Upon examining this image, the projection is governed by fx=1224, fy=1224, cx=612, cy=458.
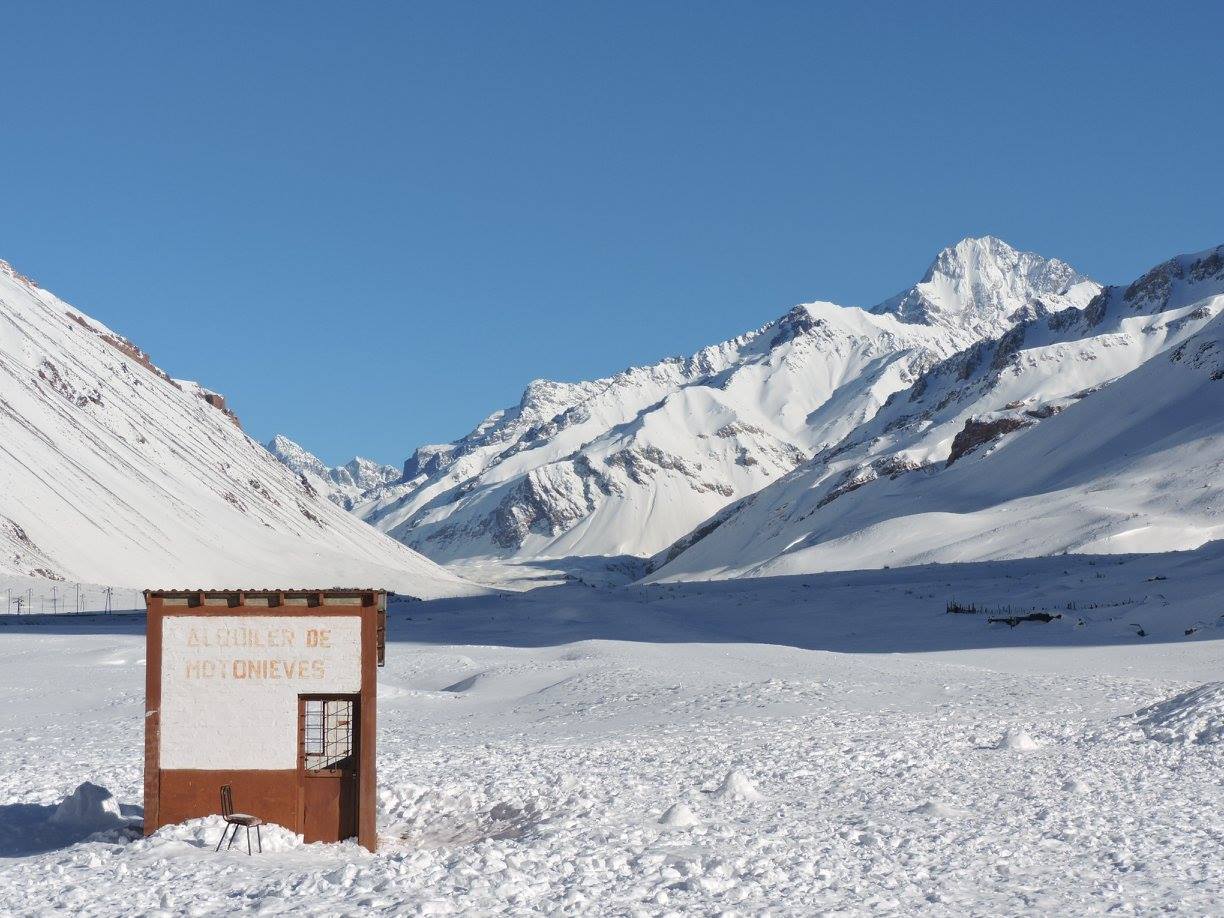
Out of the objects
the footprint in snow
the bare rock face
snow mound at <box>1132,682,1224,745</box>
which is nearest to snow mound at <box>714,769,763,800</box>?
the footprint in snow

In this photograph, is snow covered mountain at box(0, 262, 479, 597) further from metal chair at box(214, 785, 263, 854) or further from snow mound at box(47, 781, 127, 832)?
metal chair at box(214, 785, 263, 854)

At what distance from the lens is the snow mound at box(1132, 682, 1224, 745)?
17.6 meters

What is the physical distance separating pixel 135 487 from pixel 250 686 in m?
80.5

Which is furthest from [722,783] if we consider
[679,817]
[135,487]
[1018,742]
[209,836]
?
[135,487]

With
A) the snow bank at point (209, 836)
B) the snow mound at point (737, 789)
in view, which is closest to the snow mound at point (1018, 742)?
the snow mound at point (737, 789)

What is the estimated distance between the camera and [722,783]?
52.4 ft

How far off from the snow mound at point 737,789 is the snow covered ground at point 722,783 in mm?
42

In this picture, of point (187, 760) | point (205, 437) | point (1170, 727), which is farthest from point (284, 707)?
point (205, 437)

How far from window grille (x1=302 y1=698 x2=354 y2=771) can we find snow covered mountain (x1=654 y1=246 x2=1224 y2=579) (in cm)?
4696

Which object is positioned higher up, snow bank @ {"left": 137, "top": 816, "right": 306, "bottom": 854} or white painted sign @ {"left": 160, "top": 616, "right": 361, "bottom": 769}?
white painted sign @ {"left": 160, "top": 616, "right": 361, "bottom": 769}

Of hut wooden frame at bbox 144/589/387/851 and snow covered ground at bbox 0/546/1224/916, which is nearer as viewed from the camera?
snow covered ground at bbox 0/546/1224/916

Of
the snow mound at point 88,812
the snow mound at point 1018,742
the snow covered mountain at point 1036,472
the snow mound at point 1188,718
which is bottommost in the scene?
the snow mound at point 88,812

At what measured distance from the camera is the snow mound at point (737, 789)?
15500 millimetres

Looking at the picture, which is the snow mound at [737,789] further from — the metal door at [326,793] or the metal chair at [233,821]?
the metal chair at [233,821]
